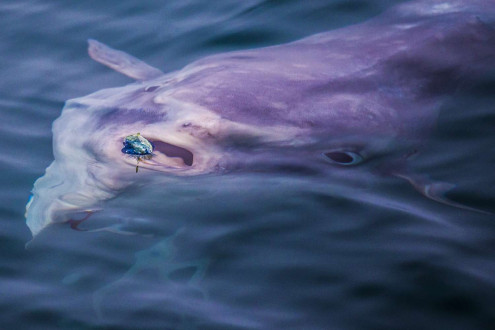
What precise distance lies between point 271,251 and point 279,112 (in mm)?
664

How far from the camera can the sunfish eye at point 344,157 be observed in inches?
114

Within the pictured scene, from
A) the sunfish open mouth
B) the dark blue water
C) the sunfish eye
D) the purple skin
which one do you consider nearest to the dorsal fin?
the purple skin

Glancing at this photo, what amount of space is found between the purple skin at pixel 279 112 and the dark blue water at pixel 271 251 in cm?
9

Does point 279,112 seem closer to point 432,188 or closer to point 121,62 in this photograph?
point 432,188

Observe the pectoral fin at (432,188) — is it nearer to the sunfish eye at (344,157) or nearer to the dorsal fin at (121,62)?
the sunfish eye at (344,157)

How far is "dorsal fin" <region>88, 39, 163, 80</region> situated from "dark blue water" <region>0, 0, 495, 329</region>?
2.45 feet

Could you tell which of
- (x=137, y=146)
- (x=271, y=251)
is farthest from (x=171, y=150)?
(x=271, y=251)

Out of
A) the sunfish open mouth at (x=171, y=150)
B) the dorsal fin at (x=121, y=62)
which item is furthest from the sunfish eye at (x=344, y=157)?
the dorsal fin at (x=121, y=62)

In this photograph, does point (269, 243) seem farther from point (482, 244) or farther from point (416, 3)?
point (416, 3)

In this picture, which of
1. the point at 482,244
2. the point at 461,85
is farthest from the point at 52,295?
the point at 461,85

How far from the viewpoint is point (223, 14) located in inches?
198

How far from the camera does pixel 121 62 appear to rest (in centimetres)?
417

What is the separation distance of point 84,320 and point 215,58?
175cm

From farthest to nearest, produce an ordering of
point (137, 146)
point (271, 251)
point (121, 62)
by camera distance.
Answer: point (121, 62) → point (137, 146) → point (271, 251)
